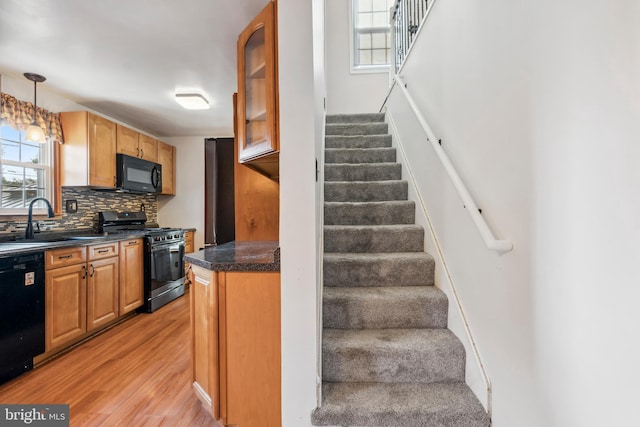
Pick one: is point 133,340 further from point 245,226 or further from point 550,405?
point 550,405

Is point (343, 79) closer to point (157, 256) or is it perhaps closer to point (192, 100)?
point (192, 100)

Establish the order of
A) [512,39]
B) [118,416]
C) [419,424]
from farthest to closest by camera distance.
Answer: [118,416]
[419,424]
[512,39]

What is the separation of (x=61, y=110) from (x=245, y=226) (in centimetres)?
255

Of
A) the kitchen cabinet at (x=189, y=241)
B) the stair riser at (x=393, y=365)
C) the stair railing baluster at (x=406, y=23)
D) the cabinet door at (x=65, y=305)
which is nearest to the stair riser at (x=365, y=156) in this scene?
the stair railing baluster at (x=406, y=23)

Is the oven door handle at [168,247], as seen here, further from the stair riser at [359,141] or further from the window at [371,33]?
the window at [371,33]

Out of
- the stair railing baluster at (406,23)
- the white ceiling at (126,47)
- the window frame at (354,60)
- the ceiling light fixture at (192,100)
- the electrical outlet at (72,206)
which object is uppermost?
the window frame at (354,60)

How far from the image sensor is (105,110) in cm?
348

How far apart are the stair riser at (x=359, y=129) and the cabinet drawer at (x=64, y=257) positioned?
2.64 meters

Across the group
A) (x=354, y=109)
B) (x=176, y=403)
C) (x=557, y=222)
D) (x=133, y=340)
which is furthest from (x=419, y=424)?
(x=354, y=109)

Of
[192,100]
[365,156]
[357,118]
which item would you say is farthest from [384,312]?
[192,100]

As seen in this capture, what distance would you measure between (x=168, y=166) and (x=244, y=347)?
13.0 ft

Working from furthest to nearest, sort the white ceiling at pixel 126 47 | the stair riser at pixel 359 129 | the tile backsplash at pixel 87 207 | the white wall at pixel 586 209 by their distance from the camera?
1. the stair riser at pixel 359 129
2. the tile backsplash at pixel 87 207
3. the white ceiling at pixel 126 47
4. the white wall at pixel 586 209

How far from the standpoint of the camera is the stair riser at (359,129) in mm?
3152

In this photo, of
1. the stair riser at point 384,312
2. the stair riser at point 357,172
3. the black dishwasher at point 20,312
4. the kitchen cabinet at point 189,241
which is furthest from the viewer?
the kitchen cabinet at point 189,241
